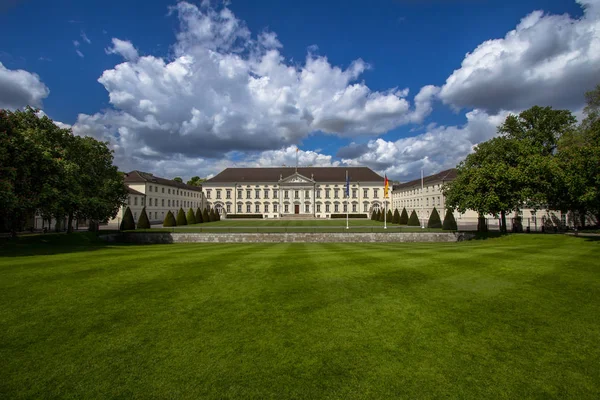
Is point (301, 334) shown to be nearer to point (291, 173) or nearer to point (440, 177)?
point (440, 177)

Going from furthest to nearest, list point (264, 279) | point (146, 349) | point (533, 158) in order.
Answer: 1. point (533, 158)
2. point (264, 279)
3. point (146, 349)

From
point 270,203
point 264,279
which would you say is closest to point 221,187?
point 270,203

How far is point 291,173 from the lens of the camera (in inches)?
3617

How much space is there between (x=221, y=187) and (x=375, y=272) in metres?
82.6

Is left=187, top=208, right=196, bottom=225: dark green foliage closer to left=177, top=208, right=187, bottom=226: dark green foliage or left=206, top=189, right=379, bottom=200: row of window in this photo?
left=177, top=208, right=187, bottom=226: dark green foliage

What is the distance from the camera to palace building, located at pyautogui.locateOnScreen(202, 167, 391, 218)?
85125 millimetres

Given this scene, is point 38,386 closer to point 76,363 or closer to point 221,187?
point 76,363

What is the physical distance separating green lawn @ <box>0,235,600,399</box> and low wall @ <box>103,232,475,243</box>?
2220 cm

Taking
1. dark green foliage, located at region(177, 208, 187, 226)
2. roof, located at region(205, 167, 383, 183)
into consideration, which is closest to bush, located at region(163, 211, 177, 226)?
dark green foliage, located at region(177, 208, 187, 226)

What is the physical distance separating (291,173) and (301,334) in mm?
87174

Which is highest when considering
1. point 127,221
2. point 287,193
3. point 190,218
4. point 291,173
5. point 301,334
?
point 291,173

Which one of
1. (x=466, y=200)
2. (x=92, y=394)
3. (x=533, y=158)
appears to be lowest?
(x=92, y=394)

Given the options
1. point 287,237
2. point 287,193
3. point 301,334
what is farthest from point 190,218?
point 301,334

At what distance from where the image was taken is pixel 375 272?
9.70 meters
